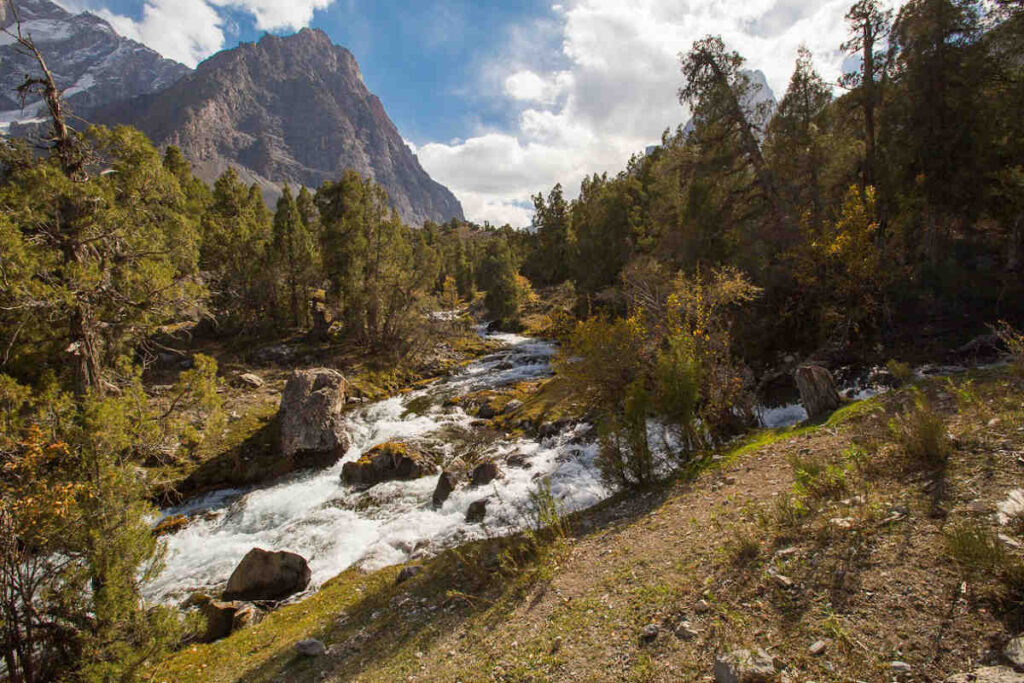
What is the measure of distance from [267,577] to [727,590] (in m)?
9.85

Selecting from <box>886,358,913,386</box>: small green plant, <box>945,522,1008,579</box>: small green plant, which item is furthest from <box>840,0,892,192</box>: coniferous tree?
<box>945,522,1008,579</box>: small green plant

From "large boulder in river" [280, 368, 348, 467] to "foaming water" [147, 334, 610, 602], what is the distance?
85 centimetres

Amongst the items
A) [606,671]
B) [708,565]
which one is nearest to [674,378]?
[708,565]

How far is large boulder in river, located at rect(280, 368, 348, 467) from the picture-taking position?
17453mm

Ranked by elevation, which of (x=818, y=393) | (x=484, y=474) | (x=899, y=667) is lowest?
(x=484, y=474)

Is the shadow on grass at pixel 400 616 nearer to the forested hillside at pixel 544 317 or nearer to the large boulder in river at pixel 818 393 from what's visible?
the forested hillside at pixel 544 317

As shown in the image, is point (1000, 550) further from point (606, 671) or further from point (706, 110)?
point (706, 110)

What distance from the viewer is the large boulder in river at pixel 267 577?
989cm

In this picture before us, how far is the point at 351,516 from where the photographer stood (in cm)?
1324

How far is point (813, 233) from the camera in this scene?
56.0 ft

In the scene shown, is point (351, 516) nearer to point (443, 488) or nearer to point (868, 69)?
point (443, 488)

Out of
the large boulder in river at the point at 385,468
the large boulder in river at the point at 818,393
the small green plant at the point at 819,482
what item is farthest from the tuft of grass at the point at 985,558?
the large boulder in river at the point at 385,468

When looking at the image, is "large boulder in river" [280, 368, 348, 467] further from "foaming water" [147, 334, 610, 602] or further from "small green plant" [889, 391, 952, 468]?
"small green plant" [889, 391, 952, 468]

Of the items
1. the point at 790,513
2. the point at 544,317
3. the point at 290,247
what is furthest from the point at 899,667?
the point at 290,247
